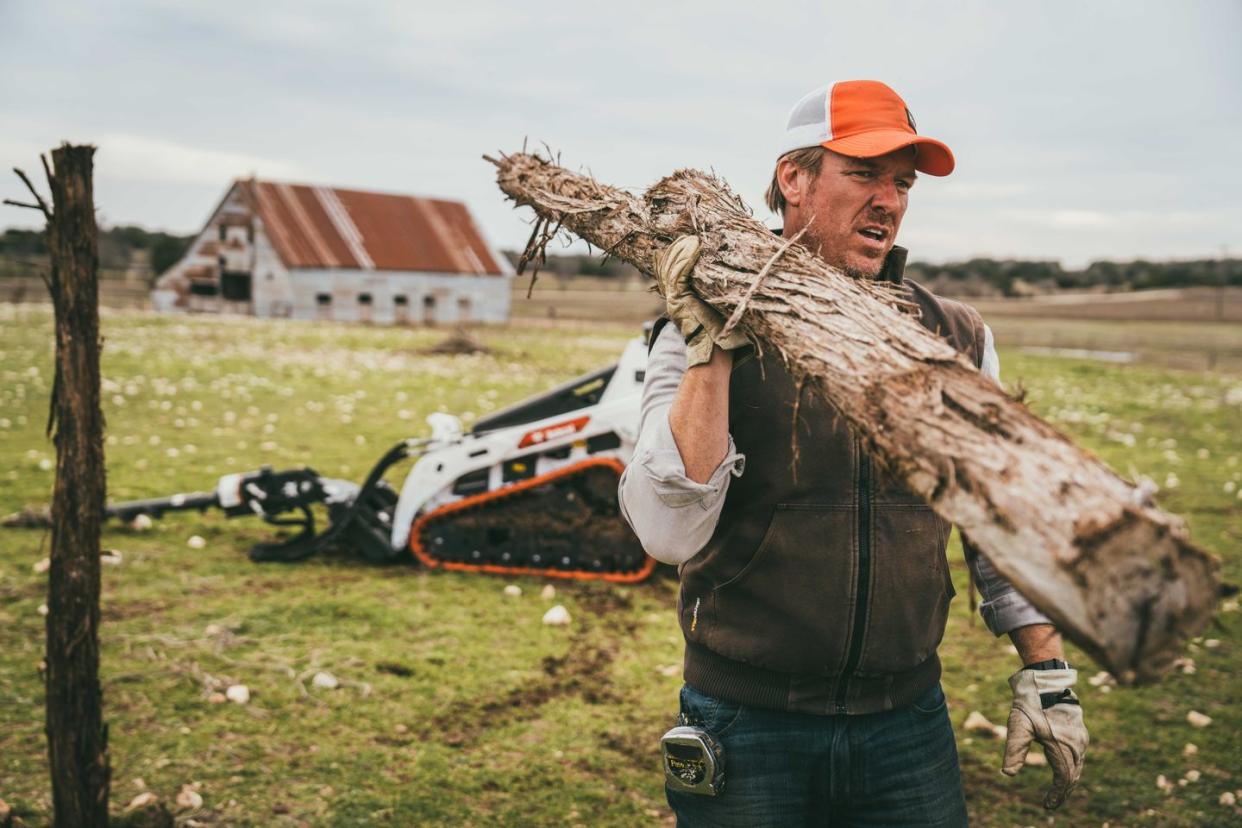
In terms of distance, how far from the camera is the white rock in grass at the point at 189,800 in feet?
13.4

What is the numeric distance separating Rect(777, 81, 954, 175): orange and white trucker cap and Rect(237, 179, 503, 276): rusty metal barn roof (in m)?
34.5

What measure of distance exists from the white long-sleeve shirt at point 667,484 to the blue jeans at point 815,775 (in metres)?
0.51

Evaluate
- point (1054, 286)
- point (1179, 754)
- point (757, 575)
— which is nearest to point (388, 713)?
point (757, 575)

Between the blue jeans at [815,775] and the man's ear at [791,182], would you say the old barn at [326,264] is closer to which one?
the man's ear at [791,182]

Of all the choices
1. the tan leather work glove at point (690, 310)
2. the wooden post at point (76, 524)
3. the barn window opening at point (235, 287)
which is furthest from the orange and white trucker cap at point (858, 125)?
the barn window opening at point (235, 287)

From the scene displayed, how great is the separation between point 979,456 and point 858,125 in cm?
113

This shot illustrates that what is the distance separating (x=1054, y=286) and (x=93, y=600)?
81525 mm

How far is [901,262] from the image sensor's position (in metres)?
2.59

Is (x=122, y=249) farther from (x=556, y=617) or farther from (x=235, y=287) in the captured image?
(x=556, y=617)

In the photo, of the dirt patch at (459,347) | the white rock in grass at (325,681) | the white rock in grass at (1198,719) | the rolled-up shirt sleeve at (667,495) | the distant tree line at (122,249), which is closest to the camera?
the rolled-up shirt sleeve at (667,495)

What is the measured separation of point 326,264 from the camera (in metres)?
35.0

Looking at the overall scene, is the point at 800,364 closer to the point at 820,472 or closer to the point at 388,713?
the point at 820,472

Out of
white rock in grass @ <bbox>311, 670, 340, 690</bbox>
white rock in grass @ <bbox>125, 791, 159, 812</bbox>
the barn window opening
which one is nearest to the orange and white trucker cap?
white rock in grass @ <bbox>125, 791, 159, 812</bbox>

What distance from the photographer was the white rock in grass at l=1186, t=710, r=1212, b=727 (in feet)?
17.1
